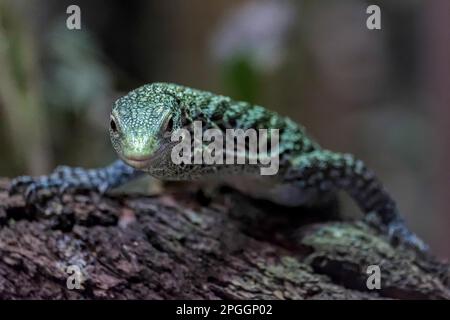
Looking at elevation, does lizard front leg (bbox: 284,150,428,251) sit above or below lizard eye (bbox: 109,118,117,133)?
below

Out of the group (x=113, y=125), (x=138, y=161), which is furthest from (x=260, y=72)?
(x=138, y=161)

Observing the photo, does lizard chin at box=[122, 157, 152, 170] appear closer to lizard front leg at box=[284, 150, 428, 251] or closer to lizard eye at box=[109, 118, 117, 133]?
lizard eye at box=[109, 118, 117, 133]

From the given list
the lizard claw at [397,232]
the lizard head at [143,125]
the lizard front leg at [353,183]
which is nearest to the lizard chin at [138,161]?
the lizard head at [143,125]

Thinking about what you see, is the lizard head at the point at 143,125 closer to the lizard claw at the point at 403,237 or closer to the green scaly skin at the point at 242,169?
the green scaly skin at the point at 242,169

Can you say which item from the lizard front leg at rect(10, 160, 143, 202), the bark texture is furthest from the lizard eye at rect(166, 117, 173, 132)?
the lizard front leg at rect(10, 160, 143, 202)

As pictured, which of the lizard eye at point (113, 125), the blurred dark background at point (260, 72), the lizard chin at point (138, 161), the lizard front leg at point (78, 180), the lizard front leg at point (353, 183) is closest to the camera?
the lizard chin at point (138, 161)

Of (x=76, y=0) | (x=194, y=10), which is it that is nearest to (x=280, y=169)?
(x=76, y=0)

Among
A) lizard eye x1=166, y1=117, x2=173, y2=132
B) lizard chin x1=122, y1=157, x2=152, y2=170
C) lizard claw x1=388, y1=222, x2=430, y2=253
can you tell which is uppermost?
lizard eye x1=166, y1=117, x2=173, y2=132
